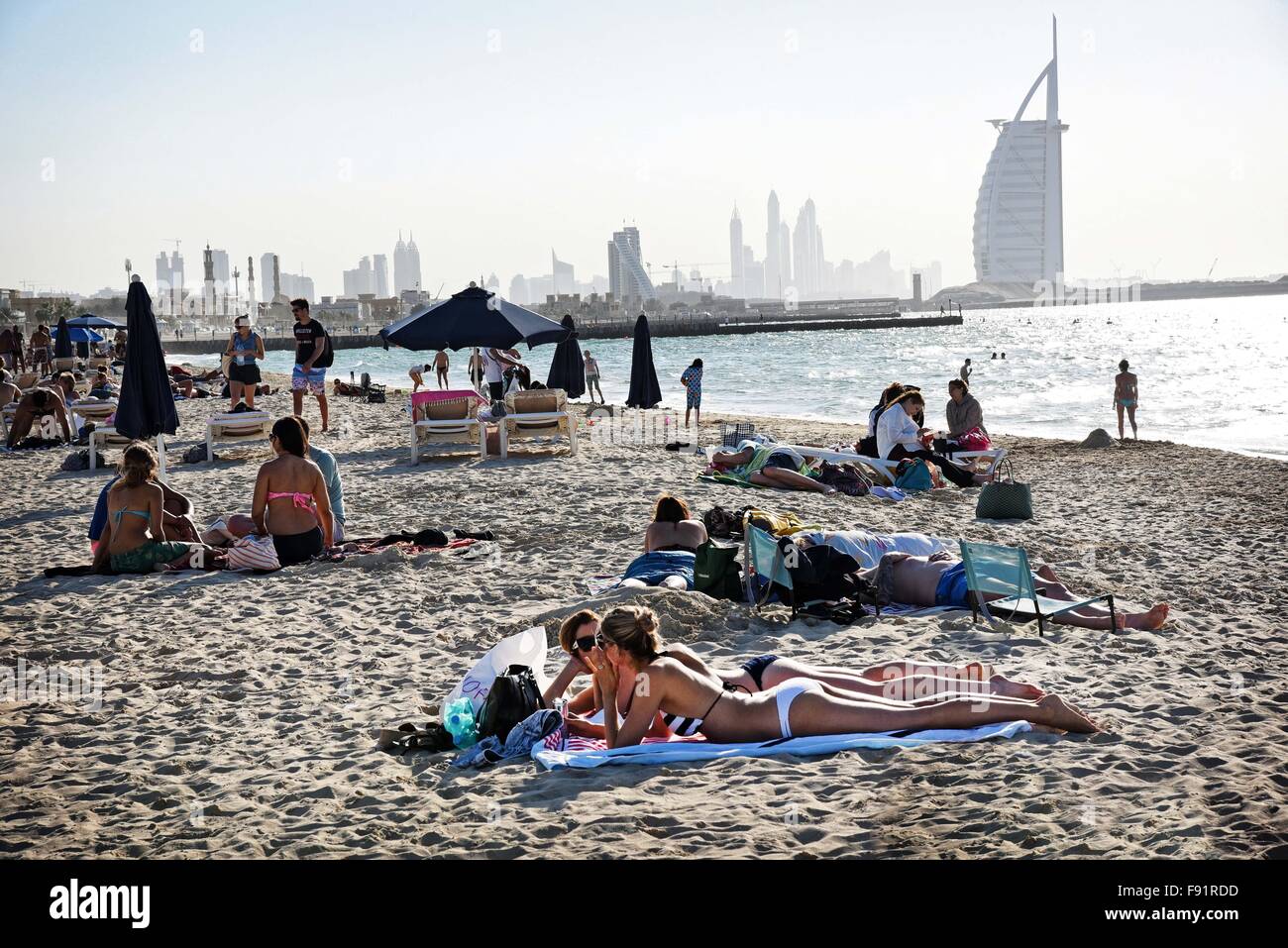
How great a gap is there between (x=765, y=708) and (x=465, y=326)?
9.16 metres

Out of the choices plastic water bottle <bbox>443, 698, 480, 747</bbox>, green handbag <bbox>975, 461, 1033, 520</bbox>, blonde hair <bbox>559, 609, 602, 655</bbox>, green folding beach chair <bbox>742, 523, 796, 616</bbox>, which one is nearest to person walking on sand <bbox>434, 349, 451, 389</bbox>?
green handbag <bbox>975, 461, 1033, 520</bbox>

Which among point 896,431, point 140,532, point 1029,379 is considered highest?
point 1029,379

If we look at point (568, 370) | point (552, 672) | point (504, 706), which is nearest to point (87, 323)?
point (568, 370)

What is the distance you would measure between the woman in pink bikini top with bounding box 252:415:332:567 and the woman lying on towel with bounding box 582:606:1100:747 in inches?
136

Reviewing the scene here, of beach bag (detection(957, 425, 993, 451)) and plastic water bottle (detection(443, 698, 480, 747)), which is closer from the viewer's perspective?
plastic water bottle (detection(443, 698, 480, 747))

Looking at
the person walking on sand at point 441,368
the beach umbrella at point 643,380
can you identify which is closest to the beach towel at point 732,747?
the beach umbrella at point 643,380

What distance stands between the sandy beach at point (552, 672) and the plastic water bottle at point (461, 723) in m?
0.16

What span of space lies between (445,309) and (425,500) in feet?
12.6

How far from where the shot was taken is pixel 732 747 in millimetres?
3812

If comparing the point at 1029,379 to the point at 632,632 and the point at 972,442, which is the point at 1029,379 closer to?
the point at 972,442

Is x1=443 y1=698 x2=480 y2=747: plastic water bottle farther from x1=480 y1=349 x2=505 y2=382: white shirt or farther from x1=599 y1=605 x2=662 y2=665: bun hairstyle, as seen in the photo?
x1=480 y1=349 x2=505 y2=382: white shirt

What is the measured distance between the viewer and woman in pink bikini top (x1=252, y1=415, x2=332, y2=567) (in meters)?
6.57

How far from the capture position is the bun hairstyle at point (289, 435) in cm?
650

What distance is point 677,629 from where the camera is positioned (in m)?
5.34
